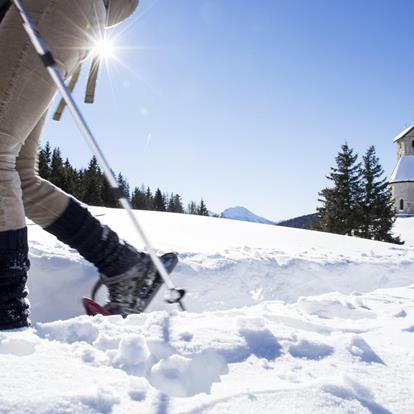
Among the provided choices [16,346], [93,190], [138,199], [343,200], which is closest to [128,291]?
[16,346]

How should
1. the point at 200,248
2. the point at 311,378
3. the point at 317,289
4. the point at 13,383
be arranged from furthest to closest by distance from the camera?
1. the point at 200,248
2. the point at 317,289
3. the point at 311,378
4. the point at 13,383

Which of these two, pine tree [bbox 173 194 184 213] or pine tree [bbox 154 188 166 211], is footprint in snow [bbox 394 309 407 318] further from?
pine tree [bbox 173 194 184 213]

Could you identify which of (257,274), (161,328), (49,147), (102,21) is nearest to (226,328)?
(161,328)

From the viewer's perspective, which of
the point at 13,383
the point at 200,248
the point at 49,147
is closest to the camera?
the point at 13,383

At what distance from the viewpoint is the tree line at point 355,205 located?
1097 inches

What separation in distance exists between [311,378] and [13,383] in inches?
30.2

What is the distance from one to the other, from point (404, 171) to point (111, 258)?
54.2m

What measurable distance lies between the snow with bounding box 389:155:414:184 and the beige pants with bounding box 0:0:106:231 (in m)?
52.9

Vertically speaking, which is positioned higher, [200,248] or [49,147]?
[49,147]

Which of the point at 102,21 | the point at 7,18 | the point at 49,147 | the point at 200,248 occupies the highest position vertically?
the point at 49,147

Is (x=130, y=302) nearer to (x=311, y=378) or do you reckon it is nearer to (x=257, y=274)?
(x=311, y=378)

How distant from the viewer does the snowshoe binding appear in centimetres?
194

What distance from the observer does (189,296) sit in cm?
304

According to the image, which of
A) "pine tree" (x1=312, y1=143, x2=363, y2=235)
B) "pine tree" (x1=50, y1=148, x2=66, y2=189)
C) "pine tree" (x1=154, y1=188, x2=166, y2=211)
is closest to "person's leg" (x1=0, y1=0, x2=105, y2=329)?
"pine tree" (x1=312, y1=143, x2=363, y2=235)
